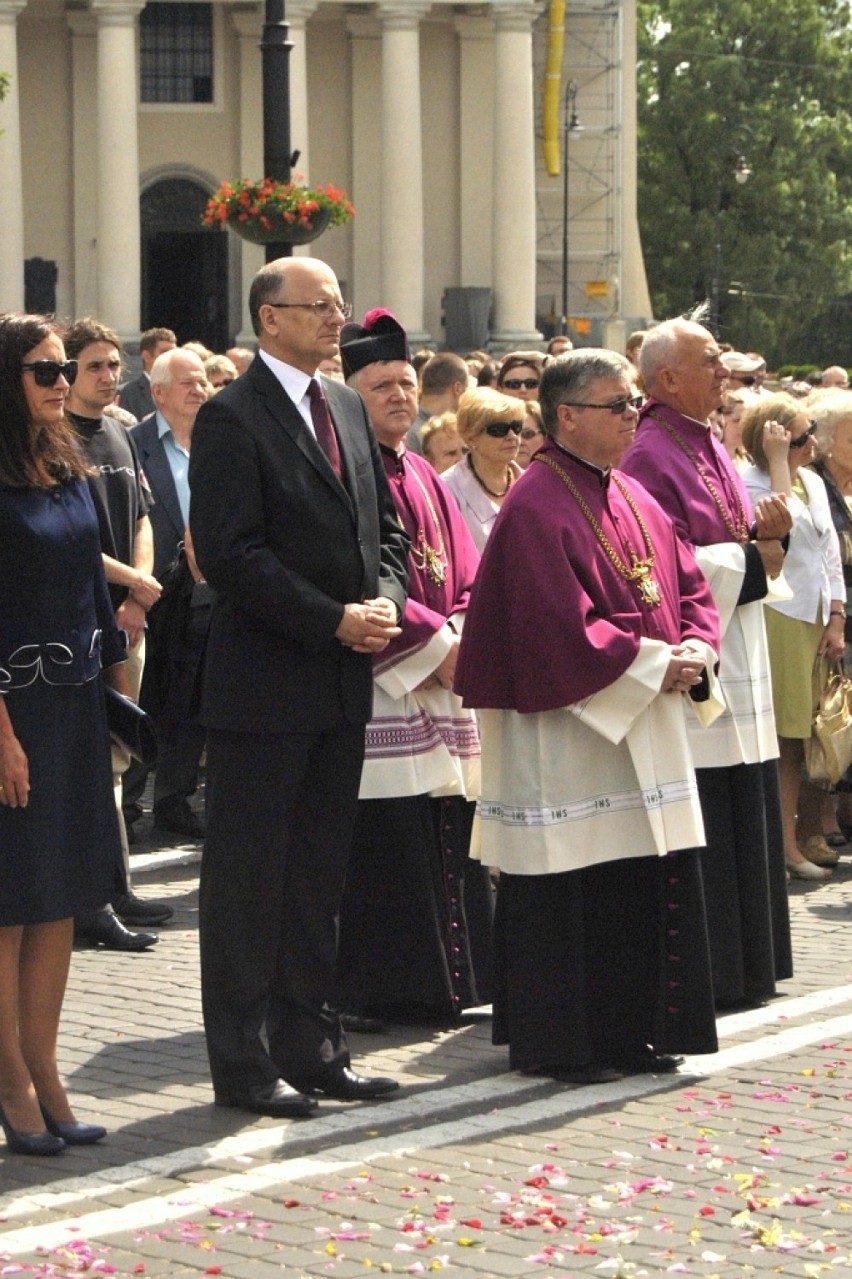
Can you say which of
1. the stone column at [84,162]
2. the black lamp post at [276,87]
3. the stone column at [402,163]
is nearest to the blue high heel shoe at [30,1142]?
the black lamp post at [276,87]

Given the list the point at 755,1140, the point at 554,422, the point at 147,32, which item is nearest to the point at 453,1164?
the point at 755,1140

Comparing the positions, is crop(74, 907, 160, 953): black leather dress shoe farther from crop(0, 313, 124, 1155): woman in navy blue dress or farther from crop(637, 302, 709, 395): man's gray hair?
crop(637, 302, 709, 395): man's gray hair

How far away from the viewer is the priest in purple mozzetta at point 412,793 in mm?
8320

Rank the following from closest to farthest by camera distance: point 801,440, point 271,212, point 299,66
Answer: point 801,440 → point 271,212 → point 299,66

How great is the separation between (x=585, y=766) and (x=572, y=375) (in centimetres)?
118

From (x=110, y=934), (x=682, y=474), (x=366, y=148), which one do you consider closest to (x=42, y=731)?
(x=682, y=474)

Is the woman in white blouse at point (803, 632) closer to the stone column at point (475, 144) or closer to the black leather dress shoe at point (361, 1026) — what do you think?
the black leather dress shoe at point (361, 1026)

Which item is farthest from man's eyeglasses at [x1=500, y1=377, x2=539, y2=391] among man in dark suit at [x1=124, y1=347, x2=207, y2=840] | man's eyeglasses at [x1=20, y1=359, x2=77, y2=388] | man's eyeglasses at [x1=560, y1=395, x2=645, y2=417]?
man's eyeglasses at [x1=20, y1=359, x2=77, y2=388]

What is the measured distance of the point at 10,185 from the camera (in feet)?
151

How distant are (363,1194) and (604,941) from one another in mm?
1560

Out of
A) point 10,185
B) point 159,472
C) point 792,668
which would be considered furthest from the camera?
point 10,185

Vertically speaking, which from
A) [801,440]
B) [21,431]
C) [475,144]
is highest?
[475,144]

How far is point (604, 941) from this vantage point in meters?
7.74

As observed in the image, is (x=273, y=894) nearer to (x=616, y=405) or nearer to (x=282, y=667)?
(x=282, y=667)
